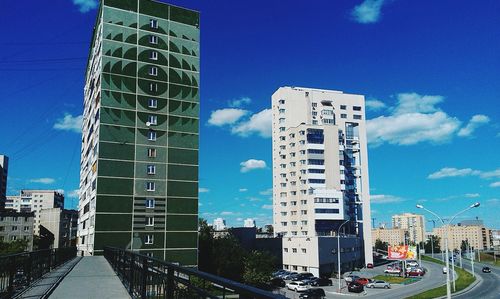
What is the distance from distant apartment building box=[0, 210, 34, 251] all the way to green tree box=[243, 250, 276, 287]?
4928 cm

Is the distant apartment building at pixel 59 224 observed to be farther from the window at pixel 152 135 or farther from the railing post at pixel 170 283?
the railing post at pixel 170 283

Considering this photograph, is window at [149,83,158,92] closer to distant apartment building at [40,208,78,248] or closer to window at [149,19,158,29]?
window at [149,19,158,29]

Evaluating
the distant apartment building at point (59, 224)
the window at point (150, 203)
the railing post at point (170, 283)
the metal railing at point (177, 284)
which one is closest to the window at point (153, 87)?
the window at point (150, 203)

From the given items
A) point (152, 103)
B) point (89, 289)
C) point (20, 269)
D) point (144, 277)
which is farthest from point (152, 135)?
point (144, 277)

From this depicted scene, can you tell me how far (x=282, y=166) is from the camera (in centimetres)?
9550

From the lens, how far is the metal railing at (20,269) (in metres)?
9.87

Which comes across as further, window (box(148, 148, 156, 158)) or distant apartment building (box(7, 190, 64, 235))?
distant apartment building (box(7, 190, 64, 235))

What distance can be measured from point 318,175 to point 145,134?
45435mm

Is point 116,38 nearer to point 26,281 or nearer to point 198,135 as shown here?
point 198,135

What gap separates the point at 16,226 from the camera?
84562 mm

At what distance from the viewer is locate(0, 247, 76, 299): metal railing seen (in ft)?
32.4

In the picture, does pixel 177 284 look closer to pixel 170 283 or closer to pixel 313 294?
pixel 170 283

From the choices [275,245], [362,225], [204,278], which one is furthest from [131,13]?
[362,225]

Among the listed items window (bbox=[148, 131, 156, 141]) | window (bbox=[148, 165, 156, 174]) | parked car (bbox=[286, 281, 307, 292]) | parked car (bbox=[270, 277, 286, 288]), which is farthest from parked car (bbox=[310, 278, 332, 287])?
window (bbox=[148, 131, 156, 141])
